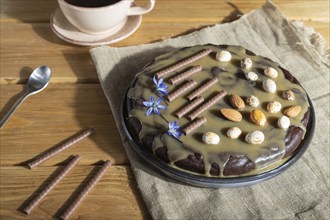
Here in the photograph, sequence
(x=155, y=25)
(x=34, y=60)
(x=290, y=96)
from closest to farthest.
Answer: (x=290, y=96), (x=34, y=60), (x=155, y=25)

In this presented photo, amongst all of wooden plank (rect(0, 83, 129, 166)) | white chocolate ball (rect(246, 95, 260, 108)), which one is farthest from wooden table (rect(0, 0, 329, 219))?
white chocolate ball (rect(246, 95, 260, 108))

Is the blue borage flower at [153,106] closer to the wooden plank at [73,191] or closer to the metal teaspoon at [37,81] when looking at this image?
the wooden plank at [73,191]

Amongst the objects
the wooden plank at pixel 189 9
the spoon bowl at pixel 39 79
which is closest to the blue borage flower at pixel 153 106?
the spoon bowl at pixel 39 79

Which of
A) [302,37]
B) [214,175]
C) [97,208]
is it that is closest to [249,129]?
[214,175]

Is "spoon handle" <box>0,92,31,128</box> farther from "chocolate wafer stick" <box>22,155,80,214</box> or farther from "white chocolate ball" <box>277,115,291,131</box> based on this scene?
"white chocolate ball" <box>277,115,291,131</box>

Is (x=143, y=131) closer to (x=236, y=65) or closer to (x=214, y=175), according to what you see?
(x=214, y=175)

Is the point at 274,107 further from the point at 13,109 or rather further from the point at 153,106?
the point at 13,109
